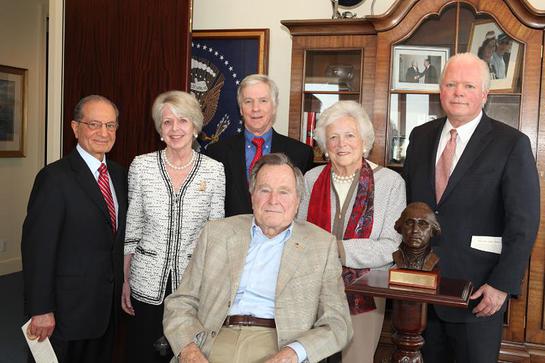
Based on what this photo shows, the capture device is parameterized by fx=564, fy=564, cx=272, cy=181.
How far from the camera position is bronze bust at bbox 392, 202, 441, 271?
1807 mm

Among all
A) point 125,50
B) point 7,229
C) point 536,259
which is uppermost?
point 125,50

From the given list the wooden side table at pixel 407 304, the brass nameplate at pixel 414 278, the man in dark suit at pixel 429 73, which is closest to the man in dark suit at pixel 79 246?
the wooden side table at pixel 407 304

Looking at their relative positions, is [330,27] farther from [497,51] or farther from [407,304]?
[407,304]

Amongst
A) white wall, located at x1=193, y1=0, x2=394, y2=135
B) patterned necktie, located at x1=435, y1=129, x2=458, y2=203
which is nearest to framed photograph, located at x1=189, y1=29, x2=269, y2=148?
white wall, located at x1=193, y1=0, x2=394, y2=135

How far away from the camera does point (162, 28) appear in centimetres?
Result: 360

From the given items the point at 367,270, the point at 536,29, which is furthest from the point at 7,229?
the point at 536,29

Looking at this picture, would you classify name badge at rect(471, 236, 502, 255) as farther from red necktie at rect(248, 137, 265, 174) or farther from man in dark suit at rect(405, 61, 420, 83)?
man in dark suit at rect(405, 61, 420, 83)

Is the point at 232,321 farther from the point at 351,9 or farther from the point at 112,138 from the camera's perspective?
the point at 351,9

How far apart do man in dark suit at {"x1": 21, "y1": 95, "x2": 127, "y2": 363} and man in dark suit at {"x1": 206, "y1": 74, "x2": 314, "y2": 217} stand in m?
0.51

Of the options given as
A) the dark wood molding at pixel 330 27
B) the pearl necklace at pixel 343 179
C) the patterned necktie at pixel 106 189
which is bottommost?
the patterned necktie at pixel 106 189

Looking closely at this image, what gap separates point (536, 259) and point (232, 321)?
1906mm

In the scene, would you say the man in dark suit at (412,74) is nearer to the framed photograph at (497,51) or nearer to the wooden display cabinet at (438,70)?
the wooden display cabinet at (438,70)

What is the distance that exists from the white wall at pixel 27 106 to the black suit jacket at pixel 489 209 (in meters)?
4.75

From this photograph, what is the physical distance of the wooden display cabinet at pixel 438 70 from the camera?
3.02 m
